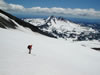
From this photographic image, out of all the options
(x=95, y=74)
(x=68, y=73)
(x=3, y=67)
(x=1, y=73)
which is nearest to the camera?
(x=1, y=73)

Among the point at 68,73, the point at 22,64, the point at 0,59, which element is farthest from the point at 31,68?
the point at 68,73

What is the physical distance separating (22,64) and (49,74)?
3.35 meters

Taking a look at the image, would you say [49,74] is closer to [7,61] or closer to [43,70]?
[43,70]

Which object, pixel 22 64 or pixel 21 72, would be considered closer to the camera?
pixel 21 72

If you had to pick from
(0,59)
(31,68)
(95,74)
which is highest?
(0,59)

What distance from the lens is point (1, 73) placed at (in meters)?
9.84

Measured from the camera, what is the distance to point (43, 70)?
41.8ft

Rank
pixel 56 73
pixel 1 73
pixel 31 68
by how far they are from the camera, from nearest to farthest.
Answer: pixel 1 73
pixel 31 68
pixel 56 73

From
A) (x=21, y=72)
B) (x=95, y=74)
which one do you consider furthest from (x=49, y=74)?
(x=95, y=74)

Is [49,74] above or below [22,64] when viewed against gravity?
below

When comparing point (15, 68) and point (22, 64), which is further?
point (22, 64)

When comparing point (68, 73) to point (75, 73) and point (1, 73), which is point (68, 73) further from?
point (1, 73)

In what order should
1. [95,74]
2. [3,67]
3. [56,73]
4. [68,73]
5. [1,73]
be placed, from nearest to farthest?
[1,73] → [3,67] → [56,73] → [68,73] → [95,74]

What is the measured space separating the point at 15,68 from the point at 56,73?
16.1ft
